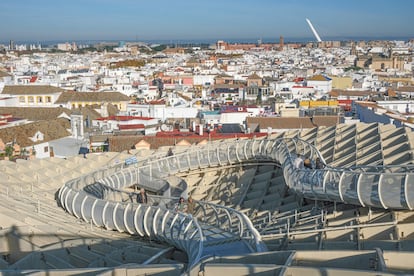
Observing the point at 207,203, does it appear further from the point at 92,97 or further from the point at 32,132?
the point at 92,97

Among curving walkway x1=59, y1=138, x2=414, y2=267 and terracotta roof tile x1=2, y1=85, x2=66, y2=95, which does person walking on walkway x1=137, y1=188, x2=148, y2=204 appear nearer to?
curving walkway x1=59, y1=138, x2=414, y2=267

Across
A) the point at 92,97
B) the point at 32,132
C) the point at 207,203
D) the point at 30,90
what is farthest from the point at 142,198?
the point at 30,90

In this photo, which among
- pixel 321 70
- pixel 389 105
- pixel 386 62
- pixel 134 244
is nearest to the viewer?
pixel 134 244

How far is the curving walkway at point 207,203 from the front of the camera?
7.99 metres

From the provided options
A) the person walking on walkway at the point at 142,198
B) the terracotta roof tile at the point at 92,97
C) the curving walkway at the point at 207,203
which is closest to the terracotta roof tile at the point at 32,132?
the terracotta roof tile at the point at 92,97

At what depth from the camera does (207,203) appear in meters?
9.36

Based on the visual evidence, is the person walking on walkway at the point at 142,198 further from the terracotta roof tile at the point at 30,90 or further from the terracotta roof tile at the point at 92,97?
the terracotta roof tile at the point at 30,90

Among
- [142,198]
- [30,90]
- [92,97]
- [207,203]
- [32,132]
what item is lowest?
[32,132]

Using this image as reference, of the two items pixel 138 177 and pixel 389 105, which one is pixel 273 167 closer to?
pixel 138 177

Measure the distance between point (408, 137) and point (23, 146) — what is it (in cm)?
2085

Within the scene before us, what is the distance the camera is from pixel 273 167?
536 inches

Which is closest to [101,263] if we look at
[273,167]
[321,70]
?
[273,167]

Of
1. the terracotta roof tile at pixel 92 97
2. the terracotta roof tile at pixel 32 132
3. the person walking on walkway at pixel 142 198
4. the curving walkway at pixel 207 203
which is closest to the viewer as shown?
the curving walkway at pixel 207 203

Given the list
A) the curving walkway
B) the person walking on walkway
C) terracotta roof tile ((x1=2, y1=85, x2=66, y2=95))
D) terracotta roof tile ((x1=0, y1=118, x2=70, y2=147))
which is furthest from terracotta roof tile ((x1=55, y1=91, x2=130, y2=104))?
the person walking on walkway
